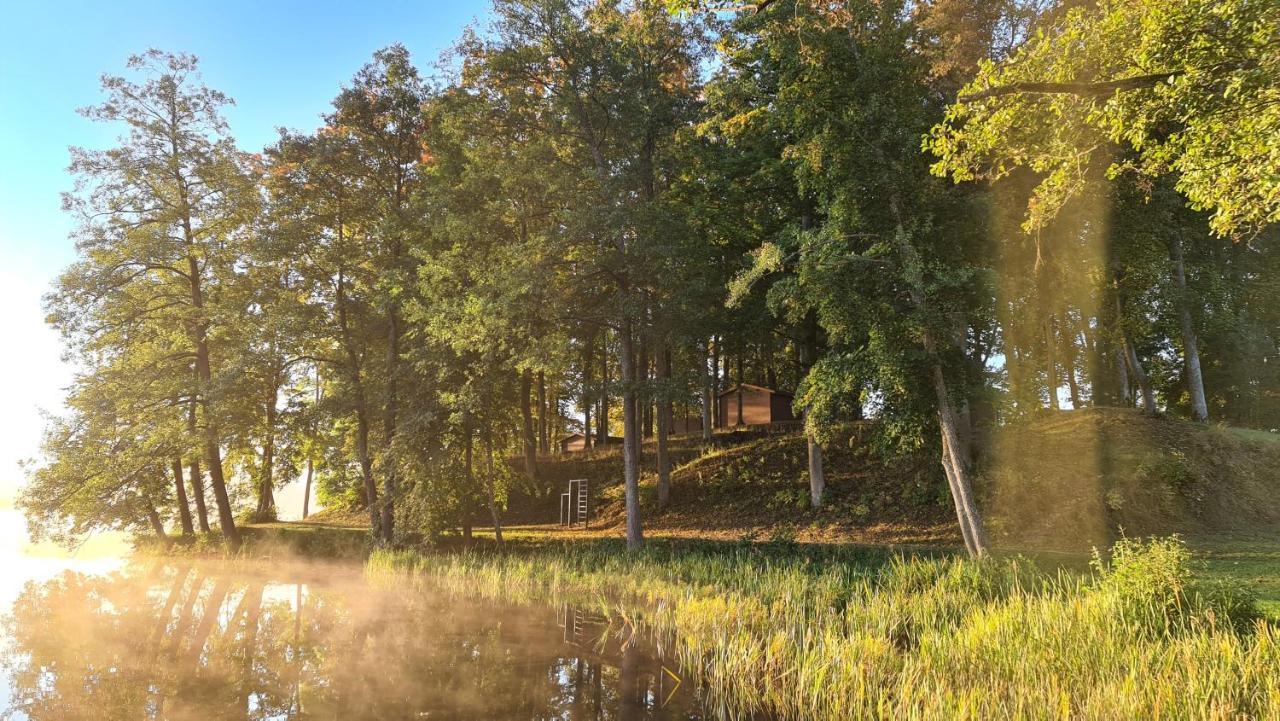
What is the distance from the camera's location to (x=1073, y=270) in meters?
15.9

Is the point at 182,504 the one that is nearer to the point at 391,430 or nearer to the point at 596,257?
the point at 391,430

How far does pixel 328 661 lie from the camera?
8844mm

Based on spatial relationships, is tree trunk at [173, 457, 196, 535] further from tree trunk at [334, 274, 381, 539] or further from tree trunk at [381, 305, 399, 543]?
tree trunk at [381, 305, 399, 543]

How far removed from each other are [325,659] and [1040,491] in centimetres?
1732

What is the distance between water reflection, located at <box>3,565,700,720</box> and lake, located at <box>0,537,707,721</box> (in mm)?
32

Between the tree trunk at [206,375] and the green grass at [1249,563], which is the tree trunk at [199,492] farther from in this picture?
the green grass at [1249,563]

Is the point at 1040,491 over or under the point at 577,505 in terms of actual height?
over

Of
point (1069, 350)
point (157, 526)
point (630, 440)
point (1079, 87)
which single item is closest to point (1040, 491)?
point (630, 440)

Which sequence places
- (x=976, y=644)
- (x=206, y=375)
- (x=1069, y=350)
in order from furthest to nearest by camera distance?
(x=1069, y=350) < (x=206, y=375) < (x=976, y=644)

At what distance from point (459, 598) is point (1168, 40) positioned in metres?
15.0

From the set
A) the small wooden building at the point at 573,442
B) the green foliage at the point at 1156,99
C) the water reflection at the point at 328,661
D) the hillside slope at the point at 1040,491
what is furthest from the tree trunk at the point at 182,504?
the green foliage at the point at 1156,99

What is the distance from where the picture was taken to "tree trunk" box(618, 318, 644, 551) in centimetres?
1655

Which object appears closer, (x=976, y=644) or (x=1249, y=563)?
(x=976, y=644)

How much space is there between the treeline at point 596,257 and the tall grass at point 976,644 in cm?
491
